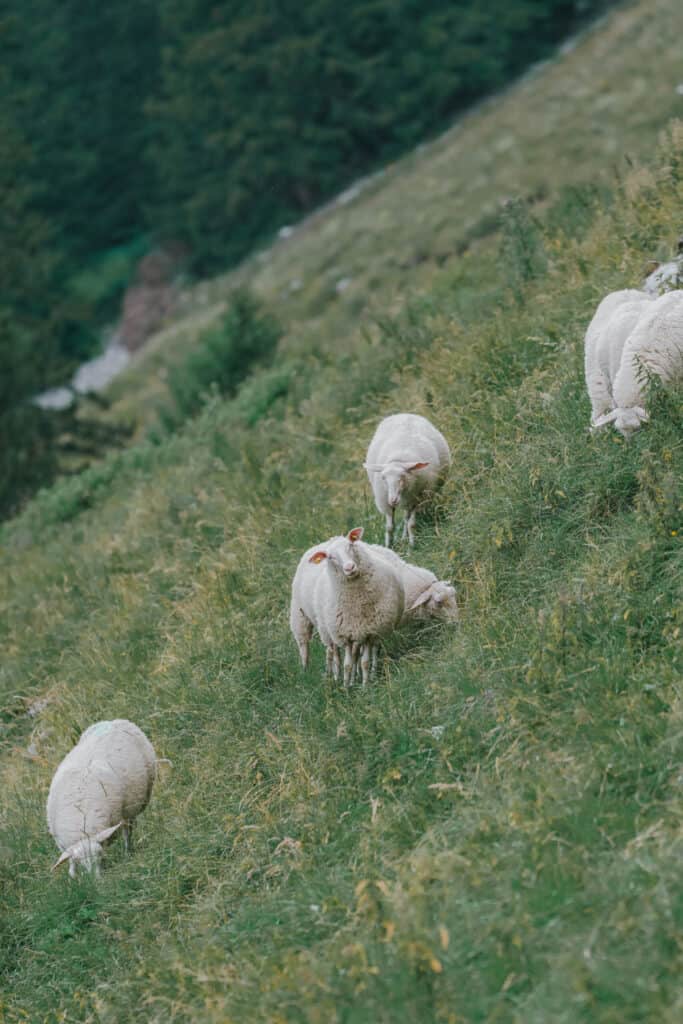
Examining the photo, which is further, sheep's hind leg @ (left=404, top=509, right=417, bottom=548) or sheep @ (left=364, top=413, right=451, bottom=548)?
sheep's hind leg @ (left=404, top=509, right=417, bottom=548)

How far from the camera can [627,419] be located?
7387 millimetres

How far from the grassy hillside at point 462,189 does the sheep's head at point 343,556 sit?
762cm

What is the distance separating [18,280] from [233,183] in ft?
41.5

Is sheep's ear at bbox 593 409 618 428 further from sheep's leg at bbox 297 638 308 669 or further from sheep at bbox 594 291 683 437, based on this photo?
sheep's leg at bbox 297 638 308 669

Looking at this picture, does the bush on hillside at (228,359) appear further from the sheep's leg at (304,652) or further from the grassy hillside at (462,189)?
the sheep's leg at (304,652)

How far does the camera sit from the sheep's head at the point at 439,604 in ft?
23.5

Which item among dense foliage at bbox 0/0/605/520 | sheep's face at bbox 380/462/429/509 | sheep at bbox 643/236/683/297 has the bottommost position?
dense foliage at bbox 0/0/605/520

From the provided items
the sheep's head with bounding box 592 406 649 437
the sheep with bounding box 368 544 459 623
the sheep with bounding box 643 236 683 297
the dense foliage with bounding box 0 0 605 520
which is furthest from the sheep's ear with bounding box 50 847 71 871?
the dense foliage with bounding box 0 0 605 520

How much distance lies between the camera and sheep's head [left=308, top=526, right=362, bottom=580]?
676cm

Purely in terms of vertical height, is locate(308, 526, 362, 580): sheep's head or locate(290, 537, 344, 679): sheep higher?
locate(308, 526, 362, 580): sheep's head

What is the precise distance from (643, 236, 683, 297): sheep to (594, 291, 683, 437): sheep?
120 centimetres

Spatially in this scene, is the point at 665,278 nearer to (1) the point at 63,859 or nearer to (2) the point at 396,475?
(2) the point at 396,475

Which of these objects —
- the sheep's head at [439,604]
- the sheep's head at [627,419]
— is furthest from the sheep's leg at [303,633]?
the sheep's head at [627,419]

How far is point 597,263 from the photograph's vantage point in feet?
36.3
